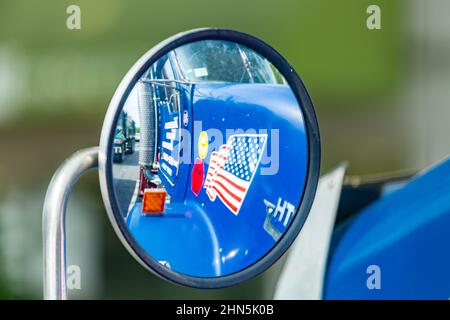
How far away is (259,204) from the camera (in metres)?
0.51

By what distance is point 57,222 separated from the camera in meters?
0.43

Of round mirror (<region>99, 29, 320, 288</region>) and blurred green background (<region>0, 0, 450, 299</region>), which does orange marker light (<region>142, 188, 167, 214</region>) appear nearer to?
round mirror (<region>99, 29, 320, 288</region>)

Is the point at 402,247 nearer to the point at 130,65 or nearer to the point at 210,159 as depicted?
the point at 210,159

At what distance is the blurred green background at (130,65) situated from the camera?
3330 mm

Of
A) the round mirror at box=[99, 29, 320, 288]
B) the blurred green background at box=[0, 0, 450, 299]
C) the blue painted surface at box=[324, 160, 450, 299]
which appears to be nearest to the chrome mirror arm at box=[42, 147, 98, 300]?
the round mirror at box=[99, 29, 320, 288]

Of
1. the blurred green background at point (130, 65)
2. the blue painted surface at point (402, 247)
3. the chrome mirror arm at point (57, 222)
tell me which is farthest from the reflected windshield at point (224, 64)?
the blurred green background at point (130, 65)

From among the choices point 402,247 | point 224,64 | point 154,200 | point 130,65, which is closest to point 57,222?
point 154,200

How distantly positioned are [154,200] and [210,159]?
52 mm

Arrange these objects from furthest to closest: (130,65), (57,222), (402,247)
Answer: (130,65) < (402,247) < (57,222)

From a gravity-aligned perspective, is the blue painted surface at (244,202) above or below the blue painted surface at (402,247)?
above

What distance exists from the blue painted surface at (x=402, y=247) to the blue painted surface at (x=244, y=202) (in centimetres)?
23
